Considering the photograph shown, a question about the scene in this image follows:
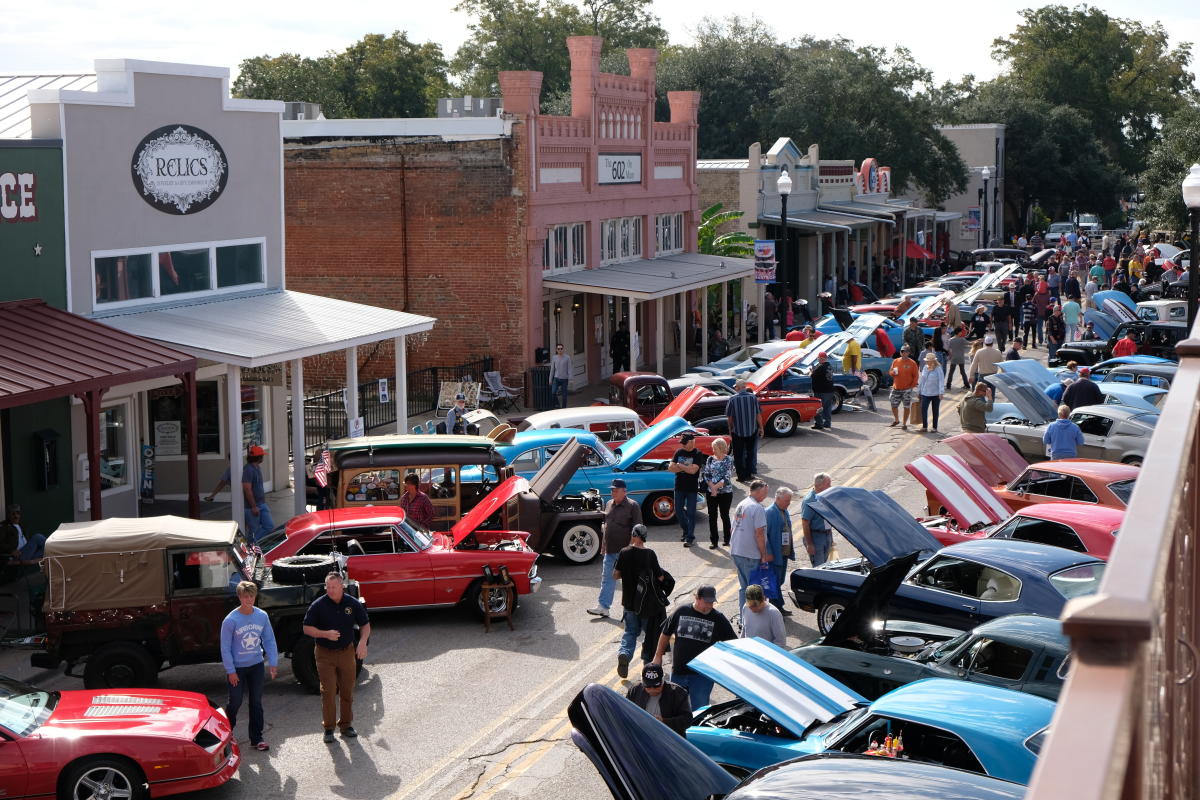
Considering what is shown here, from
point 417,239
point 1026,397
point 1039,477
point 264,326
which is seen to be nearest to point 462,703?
point 1039,477

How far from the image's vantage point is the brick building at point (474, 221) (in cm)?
3209

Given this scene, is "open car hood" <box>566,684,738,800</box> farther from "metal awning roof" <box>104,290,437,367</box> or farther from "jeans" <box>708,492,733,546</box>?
"metal awning roof" <box>104,290,437,367</box>

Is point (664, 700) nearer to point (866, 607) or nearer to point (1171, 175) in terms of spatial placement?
point (866, 607)

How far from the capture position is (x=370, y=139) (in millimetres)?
32906

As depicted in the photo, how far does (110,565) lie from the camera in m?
13.1

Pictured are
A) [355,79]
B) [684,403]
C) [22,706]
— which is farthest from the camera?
[355,79]

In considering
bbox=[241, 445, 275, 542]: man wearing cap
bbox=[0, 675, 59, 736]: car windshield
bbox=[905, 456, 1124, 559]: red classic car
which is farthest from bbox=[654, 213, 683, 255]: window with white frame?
bbox=[0, 675, 59, 736]: car windshield

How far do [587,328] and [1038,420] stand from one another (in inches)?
632

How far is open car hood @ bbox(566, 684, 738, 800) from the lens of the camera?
8.32 metres

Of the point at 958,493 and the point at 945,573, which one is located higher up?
the point at 958,493

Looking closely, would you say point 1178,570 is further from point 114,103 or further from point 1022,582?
point 114,103

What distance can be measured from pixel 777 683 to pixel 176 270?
1477 centimetres

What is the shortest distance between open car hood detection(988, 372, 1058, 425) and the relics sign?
13.0 meters

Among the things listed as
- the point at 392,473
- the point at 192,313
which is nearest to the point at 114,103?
the point at 192,313
